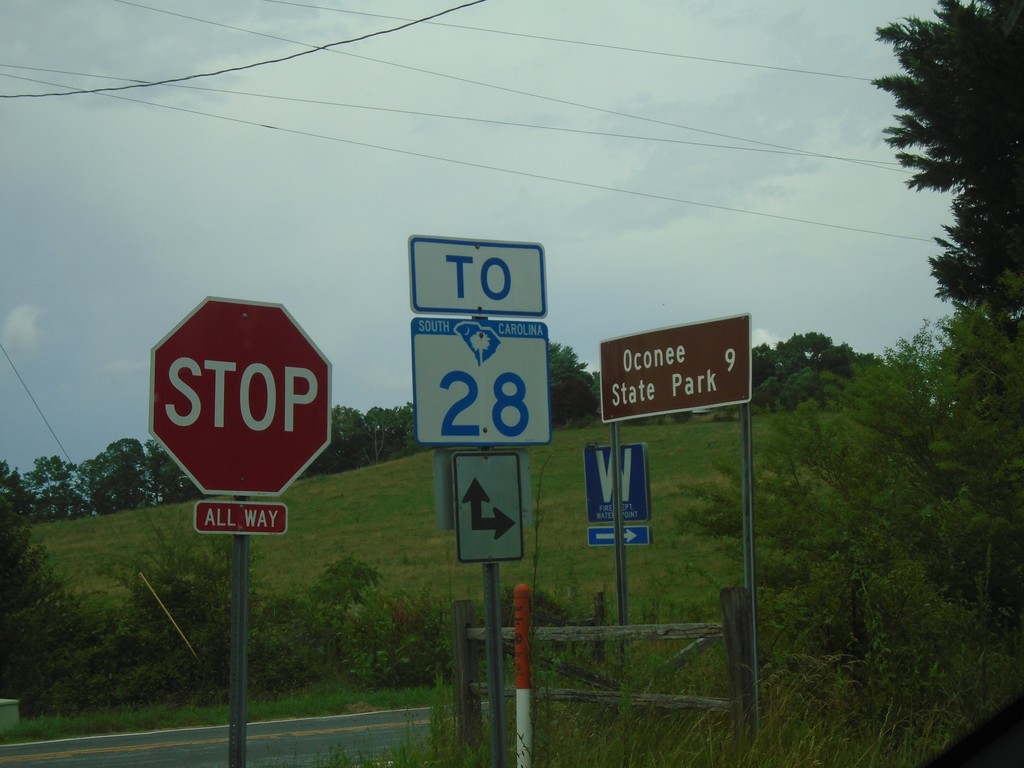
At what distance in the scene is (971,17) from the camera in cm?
1775

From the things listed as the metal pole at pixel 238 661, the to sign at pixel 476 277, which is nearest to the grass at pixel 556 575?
the to sign at pixel 476 277

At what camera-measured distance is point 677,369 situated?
8.10 meters

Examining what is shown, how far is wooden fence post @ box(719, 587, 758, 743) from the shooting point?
689 cm

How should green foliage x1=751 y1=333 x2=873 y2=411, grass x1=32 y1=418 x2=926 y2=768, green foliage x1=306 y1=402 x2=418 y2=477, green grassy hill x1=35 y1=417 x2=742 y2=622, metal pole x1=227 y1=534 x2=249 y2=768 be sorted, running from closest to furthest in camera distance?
metal pole x1=227 y1=534 x2=249 y2=768 < grass x1=32 y1=418 x2=926 y2=768 < green grassy hill x1=35 y1=417 x2=742 y2=622 < green foliage x1=751 y1=333 x2=873 y2=411 < green foliage x1=306 y1=402 x2=418 y2=477

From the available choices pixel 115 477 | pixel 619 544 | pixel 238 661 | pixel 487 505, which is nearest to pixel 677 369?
pixel 619 544

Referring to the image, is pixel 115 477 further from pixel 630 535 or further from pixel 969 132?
pixel 630 535

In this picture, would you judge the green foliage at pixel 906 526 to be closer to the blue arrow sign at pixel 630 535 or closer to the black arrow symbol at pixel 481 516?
the blue arrow sign at pixel 630 535

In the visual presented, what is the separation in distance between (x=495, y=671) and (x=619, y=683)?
2.35 metres

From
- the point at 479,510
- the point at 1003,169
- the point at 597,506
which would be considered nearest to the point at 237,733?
the point at 479,510

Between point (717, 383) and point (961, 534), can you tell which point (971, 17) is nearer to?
point (961, 534)

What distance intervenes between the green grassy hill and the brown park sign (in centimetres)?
466

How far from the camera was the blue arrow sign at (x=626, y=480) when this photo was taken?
11.7 m

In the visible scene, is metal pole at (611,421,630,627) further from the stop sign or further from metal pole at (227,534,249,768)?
metal pole at (227,534,249,768)

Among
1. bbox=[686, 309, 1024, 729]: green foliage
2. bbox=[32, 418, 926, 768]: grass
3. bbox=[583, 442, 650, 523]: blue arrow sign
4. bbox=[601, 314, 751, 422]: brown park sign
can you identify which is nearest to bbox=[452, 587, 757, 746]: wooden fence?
bbox=[32, 418, 926, 768]: grass
